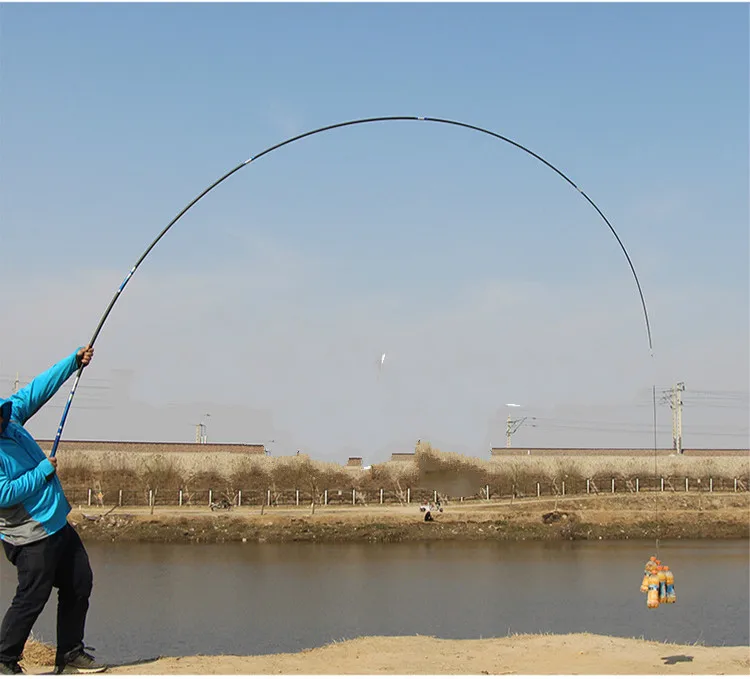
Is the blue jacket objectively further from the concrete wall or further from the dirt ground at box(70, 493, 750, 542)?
the concrete wall

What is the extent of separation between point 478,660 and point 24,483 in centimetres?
537

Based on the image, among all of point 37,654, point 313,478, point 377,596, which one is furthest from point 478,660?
point 313,478

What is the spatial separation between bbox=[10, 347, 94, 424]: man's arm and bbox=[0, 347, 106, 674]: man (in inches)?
1.4

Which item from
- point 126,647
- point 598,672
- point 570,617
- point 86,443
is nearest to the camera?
point 598,672

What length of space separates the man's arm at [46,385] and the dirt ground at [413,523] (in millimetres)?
30487

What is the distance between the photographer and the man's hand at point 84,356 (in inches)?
351

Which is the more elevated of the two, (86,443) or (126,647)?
(86,443)

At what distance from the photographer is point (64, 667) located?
852 centimetres

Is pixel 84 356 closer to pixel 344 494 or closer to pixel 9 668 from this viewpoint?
pixel 9 668

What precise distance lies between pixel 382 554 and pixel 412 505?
14788 mm

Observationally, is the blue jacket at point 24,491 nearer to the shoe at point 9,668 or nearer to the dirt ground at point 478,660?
the shoe at point 9,668

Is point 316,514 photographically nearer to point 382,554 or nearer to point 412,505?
point 412,505

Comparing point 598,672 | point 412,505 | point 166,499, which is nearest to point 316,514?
point 412,505

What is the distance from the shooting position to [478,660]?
33.1 feet
